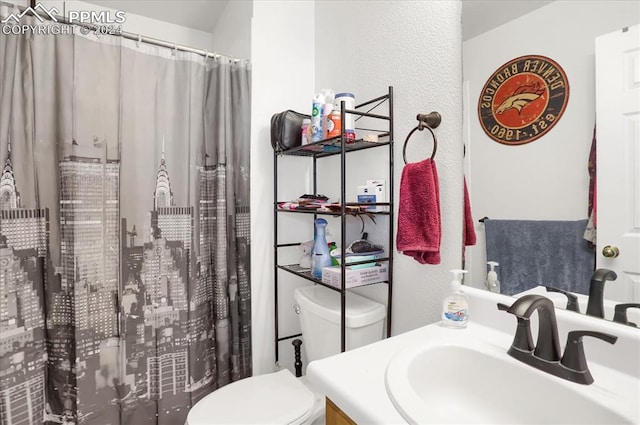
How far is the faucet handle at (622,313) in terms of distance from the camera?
0.68 meters

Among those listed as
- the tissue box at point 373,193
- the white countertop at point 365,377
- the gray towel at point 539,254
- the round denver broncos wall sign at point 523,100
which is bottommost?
the white countertop at point 365,377

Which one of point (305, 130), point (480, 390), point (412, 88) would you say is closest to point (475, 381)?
point (480, 390)

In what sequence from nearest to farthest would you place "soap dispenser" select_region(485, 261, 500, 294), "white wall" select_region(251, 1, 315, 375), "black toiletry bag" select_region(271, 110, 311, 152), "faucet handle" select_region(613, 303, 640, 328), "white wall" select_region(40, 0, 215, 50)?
"faucet handle" select_region(613, 303, 640, 328) < "soap dispenser" select_region(485, 261, 500, 294) < "black toiletry bag" select_region(271, 110, 311, 152) < "white wall" select_region(251, 1, 315, 375) < "white wall" select_region(40, 0, 215, 50)

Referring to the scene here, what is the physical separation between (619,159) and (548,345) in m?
0.42

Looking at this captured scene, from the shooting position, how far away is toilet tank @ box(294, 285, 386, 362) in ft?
3.86

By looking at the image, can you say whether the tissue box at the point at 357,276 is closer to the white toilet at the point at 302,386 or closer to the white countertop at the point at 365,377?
the white toilet at the point at 302,386

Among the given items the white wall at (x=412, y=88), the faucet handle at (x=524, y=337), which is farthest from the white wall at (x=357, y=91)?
the faucet handle at (x=524, y=337)

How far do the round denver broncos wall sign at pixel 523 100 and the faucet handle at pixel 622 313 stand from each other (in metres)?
0.42

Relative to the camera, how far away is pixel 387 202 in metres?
1.23

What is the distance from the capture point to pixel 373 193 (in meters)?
1.25

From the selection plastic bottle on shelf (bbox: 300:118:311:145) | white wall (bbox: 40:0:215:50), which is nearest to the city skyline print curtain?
plastic bottle on shelf (bbox: 300:118:311:145)

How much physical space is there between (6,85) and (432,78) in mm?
1497

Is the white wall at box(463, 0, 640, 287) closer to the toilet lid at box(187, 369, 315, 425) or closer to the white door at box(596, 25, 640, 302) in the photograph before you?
the white door at box(596, 25, 640, 302)

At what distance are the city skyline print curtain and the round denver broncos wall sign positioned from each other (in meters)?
1.08
